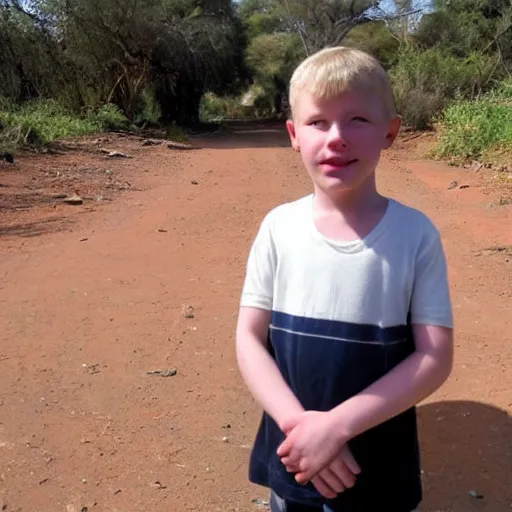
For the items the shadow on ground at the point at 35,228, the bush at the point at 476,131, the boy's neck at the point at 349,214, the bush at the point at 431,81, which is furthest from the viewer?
the bush at the point at 431,81

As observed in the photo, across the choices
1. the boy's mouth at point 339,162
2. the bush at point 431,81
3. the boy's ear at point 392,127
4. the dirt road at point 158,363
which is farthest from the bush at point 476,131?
the boy's mouth at point 339,162

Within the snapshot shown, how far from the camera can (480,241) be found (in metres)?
5.93

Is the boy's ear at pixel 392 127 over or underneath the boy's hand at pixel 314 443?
over

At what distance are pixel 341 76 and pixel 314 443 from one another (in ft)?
2.22

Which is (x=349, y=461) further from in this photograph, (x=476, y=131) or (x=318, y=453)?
(x=476, y=131)

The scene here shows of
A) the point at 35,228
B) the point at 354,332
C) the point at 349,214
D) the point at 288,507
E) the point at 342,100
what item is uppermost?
the point at 342,100

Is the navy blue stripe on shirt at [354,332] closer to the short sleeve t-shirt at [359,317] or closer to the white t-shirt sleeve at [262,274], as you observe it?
the short sleeve t-shirt at [359,317]

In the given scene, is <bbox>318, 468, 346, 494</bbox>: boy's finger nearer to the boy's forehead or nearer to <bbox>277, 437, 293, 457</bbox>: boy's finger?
<bbox>277, 437, 293, 457</bbox>: boy's finger

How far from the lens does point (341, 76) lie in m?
1.30

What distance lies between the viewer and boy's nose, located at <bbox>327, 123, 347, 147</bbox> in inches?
51.9

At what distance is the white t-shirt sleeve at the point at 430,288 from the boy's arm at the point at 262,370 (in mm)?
292

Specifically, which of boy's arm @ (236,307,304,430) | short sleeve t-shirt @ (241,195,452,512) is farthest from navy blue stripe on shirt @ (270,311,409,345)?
boy's arm @ (236,307,304,430)

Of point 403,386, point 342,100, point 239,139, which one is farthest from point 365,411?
point 239,139

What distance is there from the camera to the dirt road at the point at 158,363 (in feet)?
8.38
